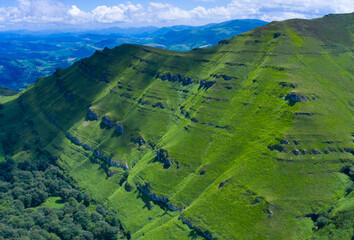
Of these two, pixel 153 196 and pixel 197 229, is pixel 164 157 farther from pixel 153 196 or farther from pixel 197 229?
pixel 197 229

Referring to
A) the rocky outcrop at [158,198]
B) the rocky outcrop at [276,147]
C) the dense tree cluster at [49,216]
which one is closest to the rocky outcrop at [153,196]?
the rocky outcrop at [158,198]

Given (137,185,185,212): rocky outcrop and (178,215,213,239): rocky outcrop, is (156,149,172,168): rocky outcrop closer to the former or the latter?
(137,185,185,212): rocky outcrop

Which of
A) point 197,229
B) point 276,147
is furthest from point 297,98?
point 197,229

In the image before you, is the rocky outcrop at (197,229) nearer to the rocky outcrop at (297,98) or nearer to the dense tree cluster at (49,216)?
the dense tree cluster at (49,216)

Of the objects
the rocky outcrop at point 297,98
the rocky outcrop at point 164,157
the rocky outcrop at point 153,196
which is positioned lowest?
the rocky outcrop at point 153,196

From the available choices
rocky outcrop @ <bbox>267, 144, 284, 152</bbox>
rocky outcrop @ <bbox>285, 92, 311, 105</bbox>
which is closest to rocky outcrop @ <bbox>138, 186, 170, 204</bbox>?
rocky outcrop @ <bbox>267, 144, 284, 152</bbox>
